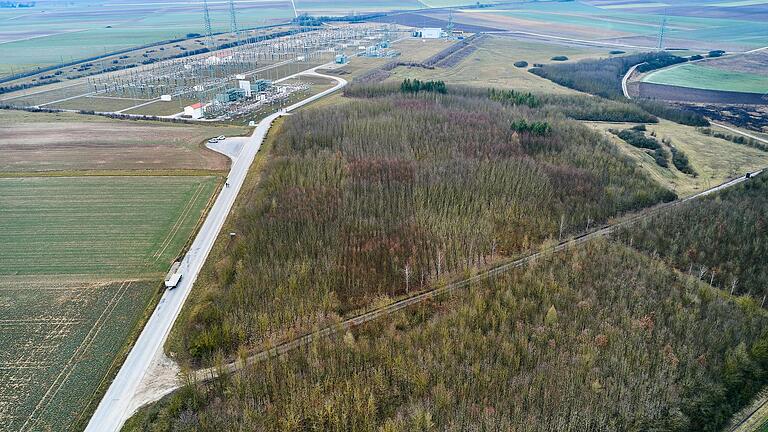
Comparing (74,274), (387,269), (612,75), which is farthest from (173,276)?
(612,75)

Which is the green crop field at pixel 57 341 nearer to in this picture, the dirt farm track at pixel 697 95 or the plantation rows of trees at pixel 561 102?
the plantation rows of trees at pixel 561 102

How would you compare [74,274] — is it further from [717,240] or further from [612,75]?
[612,75]

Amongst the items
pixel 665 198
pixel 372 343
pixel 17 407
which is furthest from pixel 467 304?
pixel 665 198

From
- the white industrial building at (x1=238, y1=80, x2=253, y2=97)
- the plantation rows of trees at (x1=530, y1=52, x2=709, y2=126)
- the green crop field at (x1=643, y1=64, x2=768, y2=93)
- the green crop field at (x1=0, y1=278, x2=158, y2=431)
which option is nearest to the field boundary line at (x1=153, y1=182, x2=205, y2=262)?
the green crop field at (x1=0, y1=278, x2=158, y2=431)

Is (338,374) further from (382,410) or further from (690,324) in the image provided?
(690,324)

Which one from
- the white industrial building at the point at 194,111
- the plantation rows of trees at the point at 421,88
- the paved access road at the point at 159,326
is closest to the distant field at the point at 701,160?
the plantation rows of trees at the point at 421,88
